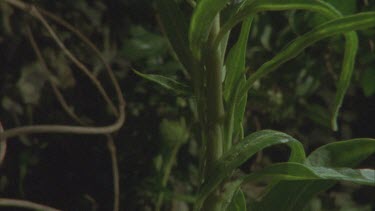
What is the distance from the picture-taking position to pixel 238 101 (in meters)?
0.65

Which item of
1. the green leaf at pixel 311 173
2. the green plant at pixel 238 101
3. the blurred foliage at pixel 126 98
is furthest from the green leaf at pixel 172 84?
the blurred foliage at pixel 126 98

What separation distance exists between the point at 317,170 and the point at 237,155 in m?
0.07

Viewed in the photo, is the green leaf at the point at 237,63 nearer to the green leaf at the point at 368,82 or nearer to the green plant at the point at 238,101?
the green plant at the point at 238,101

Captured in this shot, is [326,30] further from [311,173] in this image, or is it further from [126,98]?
[126,98]

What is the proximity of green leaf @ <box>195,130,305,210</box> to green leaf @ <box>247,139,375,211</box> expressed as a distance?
0.13ft

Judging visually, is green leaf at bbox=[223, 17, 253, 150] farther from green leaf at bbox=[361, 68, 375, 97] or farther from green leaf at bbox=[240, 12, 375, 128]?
green leaf at bbox=[361, 68, 375, 97]

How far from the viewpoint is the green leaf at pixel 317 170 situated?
0.66m

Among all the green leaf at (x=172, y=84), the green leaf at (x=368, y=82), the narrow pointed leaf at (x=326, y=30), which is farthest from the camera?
the green leaf at (x=368, y=82)

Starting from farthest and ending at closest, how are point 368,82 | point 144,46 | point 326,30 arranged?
point 144,46, point 368,82, point 326,30

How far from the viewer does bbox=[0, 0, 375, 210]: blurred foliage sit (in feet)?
4.66

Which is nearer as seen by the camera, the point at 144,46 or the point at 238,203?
the point at 238,203

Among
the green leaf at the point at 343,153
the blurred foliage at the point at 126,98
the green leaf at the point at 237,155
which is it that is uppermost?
the green leaf at the point at 237,155

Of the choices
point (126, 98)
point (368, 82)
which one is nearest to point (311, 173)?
point (368, 82)

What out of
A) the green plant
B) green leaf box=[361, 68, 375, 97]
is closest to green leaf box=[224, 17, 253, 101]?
the green plant
